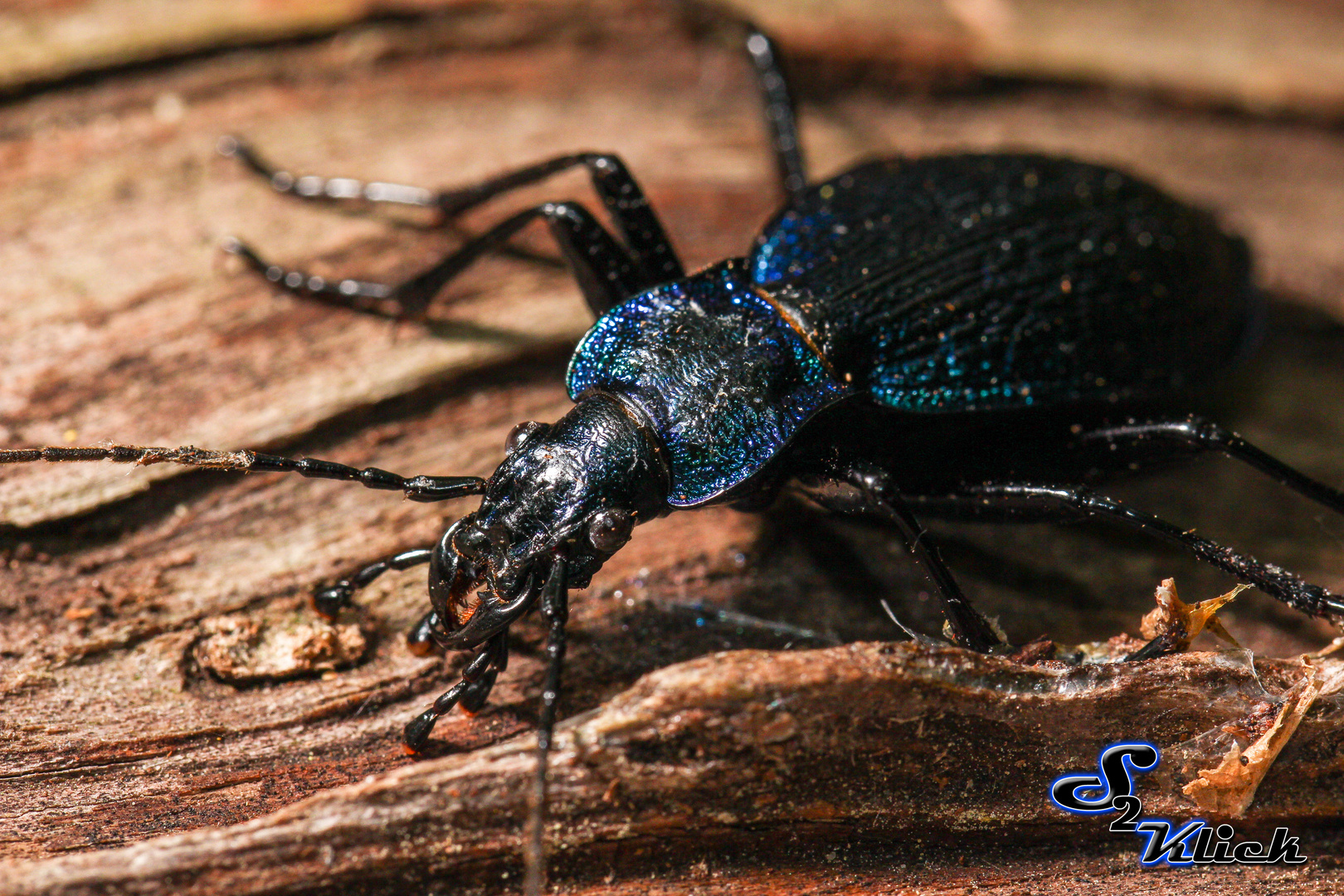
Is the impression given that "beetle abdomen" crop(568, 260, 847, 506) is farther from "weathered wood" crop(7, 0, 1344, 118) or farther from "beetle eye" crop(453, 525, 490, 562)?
"weathered wood" crop(7, 0, 1344, 118)

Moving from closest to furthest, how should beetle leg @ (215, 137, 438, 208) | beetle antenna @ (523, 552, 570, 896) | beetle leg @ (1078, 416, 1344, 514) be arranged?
beetle antenna @ (523, 552, 570, 896), beetle leg @ (1078, 416, 1344, 514), beetle leg @ (215, 137, 438, 208)

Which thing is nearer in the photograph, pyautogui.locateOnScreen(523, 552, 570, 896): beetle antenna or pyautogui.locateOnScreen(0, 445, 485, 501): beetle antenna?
pyautogui.locateOnScreen(523, 552, 570, 896): beetle antenna

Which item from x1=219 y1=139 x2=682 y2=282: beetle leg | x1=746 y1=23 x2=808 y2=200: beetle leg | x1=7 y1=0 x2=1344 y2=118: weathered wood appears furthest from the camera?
x1=7 y1=0 x2=1344 y2=118: weathered wood

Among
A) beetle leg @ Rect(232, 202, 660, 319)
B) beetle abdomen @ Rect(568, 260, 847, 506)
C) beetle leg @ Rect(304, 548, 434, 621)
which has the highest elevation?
beetle leg @ Rect(232, 202, 660, 319)

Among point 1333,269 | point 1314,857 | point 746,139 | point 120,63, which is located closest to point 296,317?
point 120,63

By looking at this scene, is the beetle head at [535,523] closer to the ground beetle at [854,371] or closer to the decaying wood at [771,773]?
the ground beetle at [854,371]

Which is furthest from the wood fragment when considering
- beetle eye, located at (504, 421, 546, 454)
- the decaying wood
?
beetle eye, located at (504, 421, 546, 454)

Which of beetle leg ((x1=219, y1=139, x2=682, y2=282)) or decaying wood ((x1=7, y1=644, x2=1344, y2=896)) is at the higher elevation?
beetle leg ((x1=219, y1=139, x2=682, y2=282))

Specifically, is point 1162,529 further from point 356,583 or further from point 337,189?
point 337,189
